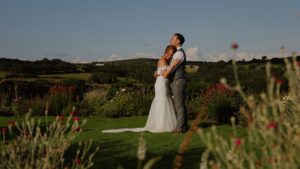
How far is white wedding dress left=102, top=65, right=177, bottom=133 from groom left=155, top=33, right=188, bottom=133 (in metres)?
0.22

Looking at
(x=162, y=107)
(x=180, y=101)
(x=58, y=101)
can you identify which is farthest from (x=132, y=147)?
(x=58, y=101)

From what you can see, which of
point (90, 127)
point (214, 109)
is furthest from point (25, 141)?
point (214, 109)

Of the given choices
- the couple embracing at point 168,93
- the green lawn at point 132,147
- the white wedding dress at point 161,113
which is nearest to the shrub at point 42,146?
the green lawn at point 132,147

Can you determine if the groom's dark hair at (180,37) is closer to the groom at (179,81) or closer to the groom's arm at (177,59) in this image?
the groom at (179,81)

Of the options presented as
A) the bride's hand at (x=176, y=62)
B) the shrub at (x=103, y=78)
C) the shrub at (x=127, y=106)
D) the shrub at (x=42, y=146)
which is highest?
the bride's hand at (x=176, y=62)

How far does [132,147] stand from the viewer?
9.72 metres

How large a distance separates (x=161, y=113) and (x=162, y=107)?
Result: 0.15 meters

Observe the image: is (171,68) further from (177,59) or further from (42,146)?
(42,146)

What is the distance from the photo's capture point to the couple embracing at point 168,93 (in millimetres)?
11609

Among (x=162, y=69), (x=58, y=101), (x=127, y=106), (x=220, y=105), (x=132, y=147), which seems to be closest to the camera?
(x=132, y=147)

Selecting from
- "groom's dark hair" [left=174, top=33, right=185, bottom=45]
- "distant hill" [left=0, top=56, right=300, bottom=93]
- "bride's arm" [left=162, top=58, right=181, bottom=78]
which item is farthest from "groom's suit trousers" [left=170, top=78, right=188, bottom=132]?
"distant hill" [left=0, top=56, right=300, bottom=93]

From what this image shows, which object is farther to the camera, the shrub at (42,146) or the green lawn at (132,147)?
the green lawn at (132,147)

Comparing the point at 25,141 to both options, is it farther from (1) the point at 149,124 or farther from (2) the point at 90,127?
(2) the point at 90,127

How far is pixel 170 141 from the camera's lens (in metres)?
10.4
